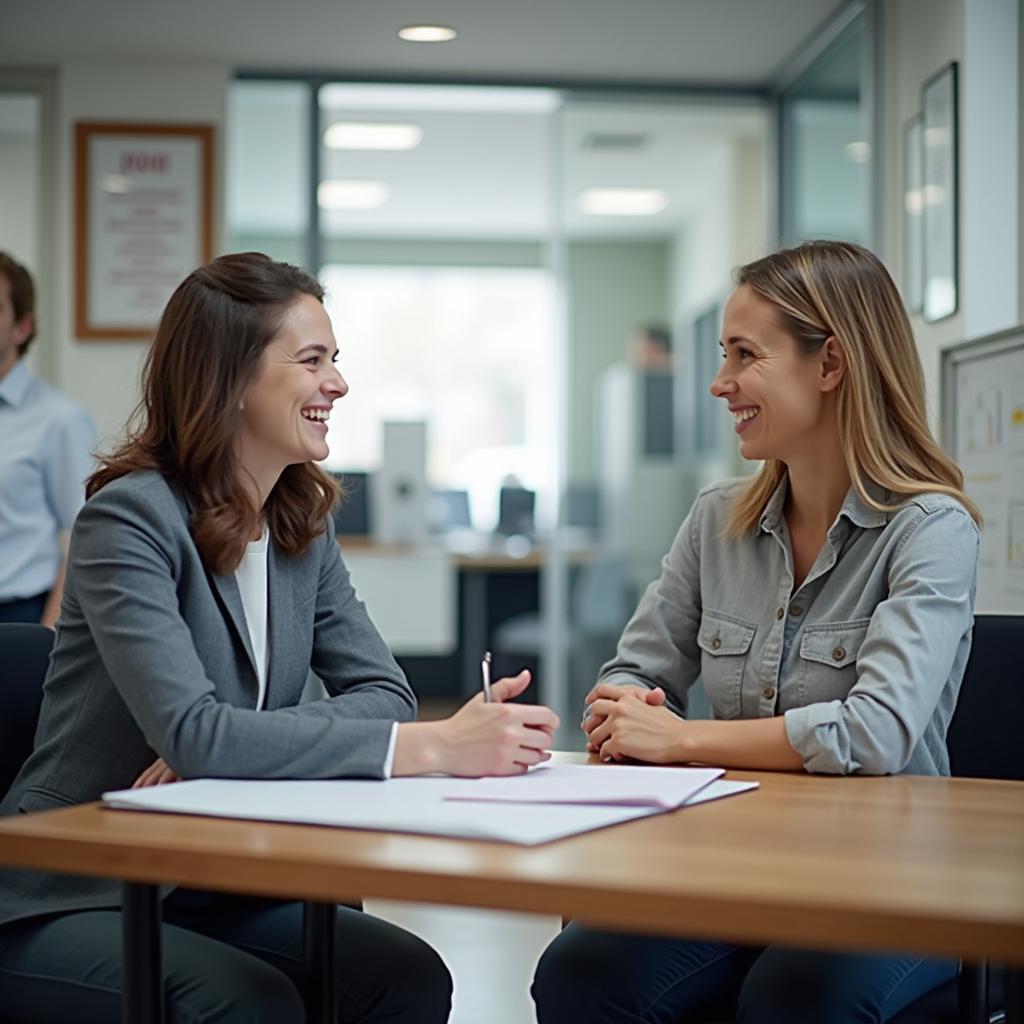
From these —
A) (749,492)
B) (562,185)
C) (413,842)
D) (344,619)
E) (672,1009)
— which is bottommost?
(672,1009)

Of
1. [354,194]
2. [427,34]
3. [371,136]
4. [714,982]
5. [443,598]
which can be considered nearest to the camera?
[714,982]

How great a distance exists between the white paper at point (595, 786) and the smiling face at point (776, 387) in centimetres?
53

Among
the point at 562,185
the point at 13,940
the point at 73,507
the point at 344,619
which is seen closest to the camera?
the point at 13,940

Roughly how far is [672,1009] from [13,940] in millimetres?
690

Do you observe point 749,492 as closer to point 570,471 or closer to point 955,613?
point 955,613

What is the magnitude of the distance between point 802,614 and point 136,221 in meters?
3.60

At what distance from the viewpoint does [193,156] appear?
4.91 metres

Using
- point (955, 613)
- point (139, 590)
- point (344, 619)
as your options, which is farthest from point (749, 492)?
point (139, 590)

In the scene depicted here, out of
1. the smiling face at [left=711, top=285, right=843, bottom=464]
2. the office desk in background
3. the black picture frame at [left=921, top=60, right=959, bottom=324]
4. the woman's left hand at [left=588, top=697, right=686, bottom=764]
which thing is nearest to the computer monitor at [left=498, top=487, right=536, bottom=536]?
the office desk in background

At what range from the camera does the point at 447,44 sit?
470 cm

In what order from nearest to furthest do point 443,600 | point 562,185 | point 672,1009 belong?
point 672,1009 → point 562,185 → point 443,600

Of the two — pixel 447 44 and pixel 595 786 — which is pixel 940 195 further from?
pixel 595 786

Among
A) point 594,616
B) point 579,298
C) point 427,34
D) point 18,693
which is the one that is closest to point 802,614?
point 18,693

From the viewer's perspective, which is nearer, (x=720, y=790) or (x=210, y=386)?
(x=720, y=790)
